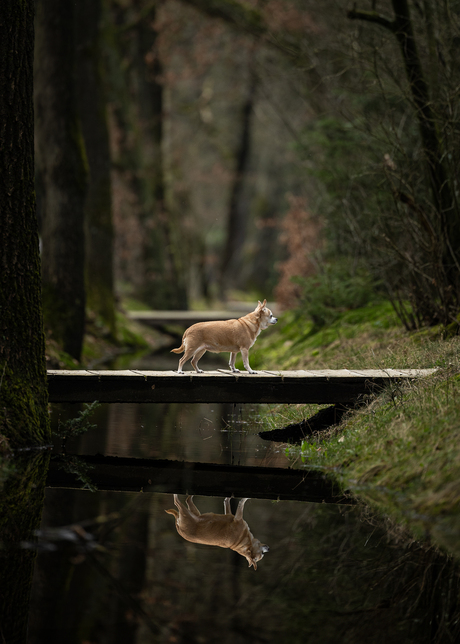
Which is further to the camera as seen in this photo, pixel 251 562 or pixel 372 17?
pixel 372 17

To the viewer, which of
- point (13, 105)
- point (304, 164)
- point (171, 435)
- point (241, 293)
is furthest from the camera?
point (241, 293)

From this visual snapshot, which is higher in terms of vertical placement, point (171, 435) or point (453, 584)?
point (453, 584)

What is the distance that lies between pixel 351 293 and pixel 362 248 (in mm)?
966

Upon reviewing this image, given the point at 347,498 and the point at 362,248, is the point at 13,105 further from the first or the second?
the point at 362,248

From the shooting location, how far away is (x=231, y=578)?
16.0 ft

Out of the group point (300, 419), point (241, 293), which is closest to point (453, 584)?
point (300, 419)

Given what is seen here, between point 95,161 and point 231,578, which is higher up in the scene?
point 95,161

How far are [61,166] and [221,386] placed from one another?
342 inches

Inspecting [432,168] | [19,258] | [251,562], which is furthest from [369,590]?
[432,168]

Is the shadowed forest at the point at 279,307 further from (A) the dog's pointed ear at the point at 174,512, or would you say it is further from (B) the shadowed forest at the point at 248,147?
(A) the dog's pointed ear at the point at 174,512

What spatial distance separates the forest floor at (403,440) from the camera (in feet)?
20.0

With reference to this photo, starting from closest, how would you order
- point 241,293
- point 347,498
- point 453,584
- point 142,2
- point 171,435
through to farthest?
point 453,584 < point 347,498 < point 171,435 < point 142,2 < point 241,293

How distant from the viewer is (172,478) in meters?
7.88

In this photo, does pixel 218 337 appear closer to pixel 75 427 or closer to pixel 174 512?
pixel 75 427
